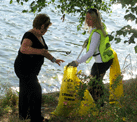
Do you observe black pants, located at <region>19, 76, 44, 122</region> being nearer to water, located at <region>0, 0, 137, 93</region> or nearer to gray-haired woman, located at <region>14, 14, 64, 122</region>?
gray-haired woman, located at <region>14, 14, 64, 122</region>

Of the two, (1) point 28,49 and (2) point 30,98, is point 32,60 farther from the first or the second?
(2) point 30,98

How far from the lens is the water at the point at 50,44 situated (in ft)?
25.2

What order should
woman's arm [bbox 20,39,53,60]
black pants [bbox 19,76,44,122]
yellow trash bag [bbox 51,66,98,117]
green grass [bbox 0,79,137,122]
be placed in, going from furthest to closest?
yellow trash bag [bbox 51,66,98,117], black pants [bbox 19,76,44,122], woman's arm [bbox 20,39,53,60], green grass [bbox 0,79,137,122]

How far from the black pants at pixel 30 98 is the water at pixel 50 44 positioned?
7.96 feet

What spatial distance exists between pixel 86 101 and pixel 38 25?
144cm

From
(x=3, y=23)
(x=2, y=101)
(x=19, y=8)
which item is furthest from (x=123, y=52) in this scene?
(x=2, y=101)

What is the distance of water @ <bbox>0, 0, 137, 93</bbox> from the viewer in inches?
302

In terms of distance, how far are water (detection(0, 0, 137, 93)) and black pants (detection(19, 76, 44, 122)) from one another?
2.43 m

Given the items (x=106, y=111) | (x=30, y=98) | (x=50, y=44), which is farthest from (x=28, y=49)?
(x=50, y=44)

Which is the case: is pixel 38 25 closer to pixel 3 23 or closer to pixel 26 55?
pixel 26 55

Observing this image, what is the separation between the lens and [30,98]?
3.62m

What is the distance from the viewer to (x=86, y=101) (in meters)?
3.88

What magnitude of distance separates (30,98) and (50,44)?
8.12m

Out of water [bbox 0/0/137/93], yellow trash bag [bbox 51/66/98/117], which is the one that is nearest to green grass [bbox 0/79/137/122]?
yellow trash bag [bbox 51/66/98/117]
